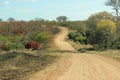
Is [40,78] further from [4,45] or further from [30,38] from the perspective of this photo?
[30,38]

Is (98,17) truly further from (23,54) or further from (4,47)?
(23,54)

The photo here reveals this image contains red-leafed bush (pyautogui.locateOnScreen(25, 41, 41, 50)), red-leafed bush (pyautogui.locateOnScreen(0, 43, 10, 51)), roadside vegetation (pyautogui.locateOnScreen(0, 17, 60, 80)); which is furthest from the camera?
red-leafed bush (pyautogui.locateOnScreen(25, 41, 41, 50))

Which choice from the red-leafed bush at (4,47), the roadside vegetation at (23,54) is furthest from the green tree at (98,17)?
the red-leafed bush at (4,47)

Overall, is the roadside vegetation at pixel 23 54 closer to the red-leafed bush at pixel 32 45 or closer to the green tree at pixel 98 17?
the red-leafed bush at pixel 32 45

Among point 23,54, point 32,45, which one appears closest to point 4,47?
point 32,45

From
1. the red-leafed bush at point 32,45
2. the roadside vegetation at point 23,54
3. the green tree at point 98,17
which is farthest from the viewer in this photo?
the green tree at point 98,17

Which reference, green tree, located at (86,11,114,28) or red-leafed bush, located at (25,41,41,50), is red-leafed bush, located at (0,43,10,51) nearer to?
red-leafed bush, located at (25,41,41,50)

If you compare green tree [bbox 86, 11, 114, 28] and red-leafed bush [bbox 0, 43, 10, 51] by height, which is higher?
green tree [bbox 86, 11, 114, 28]

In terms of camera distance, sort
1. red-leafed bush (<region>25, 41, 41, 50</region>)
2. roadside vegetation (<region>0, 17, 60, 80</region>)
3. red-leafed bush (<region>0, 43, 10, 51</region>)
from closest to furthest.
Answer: roadside vegetation (<region>0, 17, 60, 80</region>), red-leafed bush (<region>0, 43, 10, 51</region>), red-leafed bush (<region>25, 41, 41, 50</region>)

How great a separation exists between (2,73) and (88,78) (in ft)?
24.8

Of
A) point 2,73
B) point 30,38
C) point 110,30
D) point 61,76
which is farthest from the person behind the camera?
point 30,38

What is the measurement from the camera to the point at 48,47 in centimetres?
5359

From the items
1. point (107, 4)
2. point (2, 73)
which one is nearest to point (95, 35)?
point (107, 4)

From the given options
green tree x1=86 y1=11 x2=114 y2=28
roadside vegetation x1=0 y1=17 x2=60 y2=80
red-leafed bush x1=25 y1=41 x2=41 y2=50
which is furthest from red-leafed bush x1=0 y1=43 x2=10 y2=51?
green tree x1=86 y1=11 x2=114 y2=28
